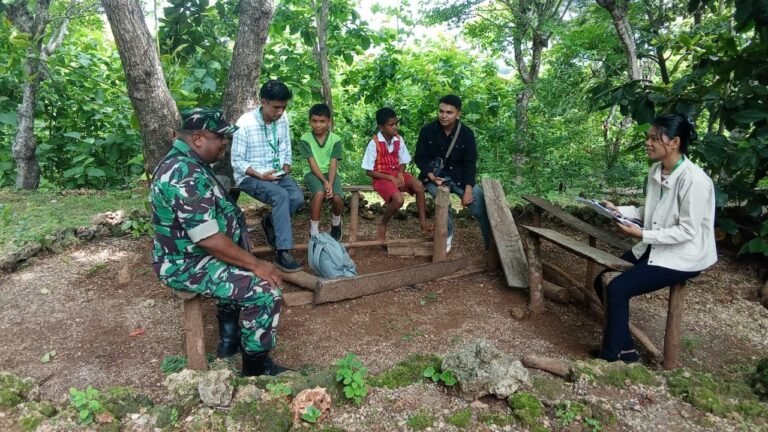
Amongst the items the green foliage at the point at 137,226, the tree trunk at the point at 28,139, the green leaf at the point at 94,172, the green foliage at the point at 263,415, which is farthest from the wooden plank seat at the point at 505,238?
the tree trunk at the point at 28,139

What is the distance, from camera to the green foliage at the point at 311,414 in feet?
7.16

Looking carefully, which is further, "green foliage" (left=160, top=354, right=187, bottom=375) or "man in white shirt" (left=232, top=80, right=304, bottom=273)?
"man in white shirt" (left=232, top=80, right=304, bottom=273)

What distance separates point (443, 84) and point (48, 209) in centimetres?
530

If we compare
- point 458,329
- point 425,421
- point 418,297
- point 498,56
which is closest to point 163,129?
point 418,297

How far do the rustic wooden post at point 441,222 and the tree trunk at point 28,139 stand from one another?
5.59m

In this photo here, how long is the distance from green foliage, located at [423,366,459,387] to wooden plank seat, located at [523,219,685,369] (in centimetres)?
139

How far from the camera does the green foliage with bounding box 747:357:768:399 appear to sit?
8.21 feet

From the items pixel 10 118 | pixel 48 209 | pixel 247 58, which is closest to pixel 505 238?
pixel 247 58

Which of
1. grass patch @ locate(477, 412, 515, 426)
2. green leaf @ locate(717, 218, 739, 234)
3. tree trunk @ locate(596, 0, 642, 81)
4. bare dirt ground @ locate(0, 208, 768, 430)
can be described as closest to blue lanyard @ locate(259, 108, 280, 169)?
bare dirt ground @ locate(0, 208, 768, 430)

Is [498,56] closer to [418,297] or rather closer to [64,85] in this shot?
[418,297]

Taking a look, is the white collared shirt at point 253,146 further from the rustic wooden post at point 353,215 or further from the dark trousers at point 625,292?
the dark trousers at point 625,292

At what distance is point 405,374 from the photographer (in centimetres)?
257

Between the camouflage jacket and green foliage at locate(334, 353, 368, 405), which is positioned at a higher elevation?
the camouflage jacket

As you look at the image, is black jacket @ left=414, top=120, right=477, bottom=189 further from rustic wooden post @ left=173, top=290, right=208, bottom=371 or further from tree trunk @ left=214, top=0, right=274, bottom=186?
rustic wooden post @ left=173, top=290, right=208, bottom=371
